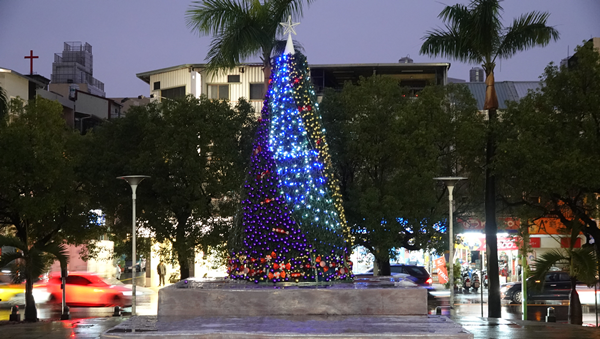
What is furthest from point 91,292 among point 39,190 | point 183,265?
point 39,190

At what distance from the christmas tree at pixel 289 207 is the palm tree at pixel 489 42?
5896 millimetres

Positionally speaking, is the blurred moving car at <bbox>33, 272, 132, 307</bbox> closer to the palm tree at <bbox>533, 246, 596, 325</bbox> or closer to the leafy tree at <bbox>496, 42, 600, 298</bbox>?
the leafy tree at <bbox>496, 42, 600, 298</bbox>

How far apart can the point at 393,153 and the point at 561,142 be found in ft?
19.7

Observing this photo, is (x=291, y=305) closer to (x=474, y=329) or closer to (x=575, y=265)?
(x=474, y=329)

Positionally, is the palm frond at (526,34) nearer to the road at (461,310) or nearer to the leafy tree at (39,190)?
the road at (461,310)

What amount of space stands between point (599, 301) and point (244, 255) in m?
18.4

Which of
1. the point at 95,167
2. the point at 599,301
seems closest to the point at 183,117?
the point at 95,167

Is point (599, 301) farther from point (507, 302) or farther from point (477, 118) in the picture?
point (477, 118)

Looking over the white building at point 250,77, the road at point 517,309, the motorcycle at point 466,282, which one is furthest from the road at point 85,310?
the white building at point 250,77

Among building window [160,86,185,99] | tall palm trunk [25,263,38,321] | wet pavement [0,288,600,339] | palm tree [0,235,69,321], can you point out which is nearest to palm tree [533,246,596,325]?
wet pavement [0,288,600,339]

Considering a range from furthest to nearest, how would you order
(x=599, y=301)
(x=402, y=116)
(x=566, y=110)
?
(x=599, y=301)
(x=402, y=116)
(x=566, y=110)

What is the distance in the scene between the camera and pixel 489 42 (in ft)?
74.7

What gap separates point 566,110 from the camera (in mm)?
22953

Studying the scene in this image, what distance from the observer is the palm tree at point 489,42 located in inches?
889
